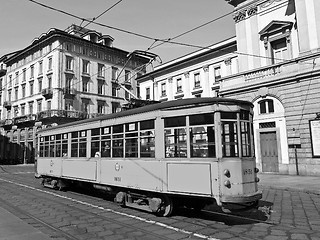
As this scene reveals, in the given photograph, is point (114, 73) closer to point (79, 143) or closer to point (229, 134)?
point (79, 143)

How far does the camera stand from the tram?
6.21m

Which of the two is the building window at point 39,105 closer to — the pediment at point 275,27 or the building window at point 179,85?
the building window at point 179,85

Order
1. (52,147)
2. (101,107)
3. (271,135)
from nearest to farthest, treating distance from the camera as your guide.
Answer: (52,147) < (271,135) < (101,107)

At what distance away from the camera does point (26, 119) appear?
43.9 metres

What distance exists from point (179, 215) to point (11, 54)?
5466 centimetres

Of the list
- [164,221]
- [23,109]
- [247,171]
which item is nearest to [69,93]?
[23,109]

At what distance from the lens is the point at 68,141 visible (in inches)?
433

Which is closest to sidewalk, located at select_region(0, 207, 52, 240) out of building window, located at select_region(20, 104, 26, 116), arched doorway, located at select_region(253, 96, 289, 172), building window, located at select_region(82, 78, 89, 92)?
arched doorway, located at select_region(253, 96, 289, 172)

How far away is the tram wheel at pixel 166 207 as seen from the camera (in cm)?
699

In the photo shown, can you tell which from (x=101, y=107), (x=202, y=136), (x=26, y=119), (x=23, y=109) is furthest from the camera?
(x=23, y=109)

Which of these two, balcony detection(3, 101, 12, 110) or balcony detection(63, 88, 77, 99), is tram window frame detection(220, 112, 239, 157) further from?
balcony detection(3, 101, 12, 110)

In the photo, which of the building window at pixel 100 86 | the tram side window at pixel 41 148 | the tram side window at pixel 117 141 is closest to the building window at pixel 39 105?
the building window at pixel 100 86

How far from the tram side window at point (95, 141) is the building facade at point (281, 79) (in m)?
12.6

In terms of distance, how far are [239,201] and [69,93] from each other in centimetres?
3843
